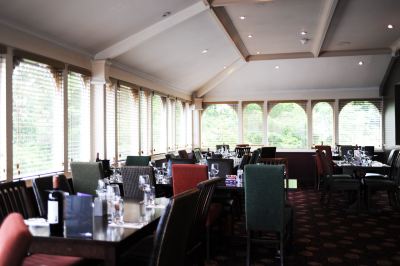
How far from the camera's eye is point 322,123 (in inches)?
461

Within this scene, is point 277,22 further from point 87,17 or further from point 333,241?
point 333,241

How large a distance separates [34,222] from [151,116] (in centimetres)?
629

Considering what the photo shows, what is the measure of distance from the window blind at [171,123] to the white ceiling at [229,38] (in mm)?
445

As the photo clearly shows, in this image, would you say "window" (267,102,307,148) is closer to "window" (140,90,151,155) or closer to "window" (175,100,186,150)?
"window" (175,100,186,150)

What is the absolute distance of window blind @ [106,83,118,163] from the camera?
6824 millimetres

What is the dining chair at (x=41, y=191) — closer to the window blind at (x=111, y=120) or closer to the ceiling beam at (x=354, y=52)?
the window blind at (x=111, y=120)

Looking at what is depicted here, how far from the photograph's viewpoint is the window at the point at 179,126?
35.7 feet

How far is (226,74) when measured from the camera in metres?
11.1

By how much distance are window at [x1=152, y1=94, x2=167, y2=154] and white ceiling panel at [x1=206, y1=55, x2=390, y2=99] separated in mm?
2648

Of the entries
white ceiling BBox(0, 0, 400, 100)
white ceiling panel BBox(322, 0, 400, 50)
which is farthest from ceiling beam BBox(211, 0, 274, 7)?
white ceiling panel BBox(322, 0, 400, 50)

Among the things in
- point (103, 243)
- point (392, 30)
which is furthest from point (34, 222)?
point (392, 30)

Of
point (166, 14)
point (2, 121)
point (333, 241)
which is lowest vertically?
point (333, 241)

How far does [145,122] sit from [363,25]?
472cm

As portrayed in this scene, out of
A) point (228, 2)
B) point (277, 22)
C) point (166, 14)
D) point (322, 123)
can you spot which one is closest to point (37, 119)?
point (166, 14)
